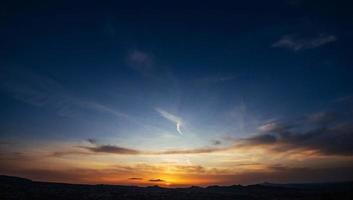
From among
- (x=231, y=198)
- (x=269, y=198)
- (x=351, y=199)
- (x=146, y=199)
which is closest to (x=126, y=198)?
(x=146, y=199)

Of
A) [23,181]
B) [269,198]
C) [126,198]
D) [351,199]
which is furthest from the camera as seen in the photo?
[23,181]

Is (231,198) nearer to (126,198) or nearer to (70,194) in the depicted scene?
(126,198)

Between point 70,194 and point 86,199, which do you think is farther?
point 70,194

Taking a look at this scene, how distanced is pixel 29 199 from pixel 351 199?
70.6 metres

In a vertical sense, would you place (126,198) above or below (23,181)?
below

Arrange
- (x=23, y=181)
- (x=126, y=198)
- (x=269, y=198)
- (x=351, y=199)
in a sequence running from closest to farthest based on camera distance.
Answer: (x=351, y=199) → (x=126, y=198) → (x=269, y=198) → (x=23, y=181)

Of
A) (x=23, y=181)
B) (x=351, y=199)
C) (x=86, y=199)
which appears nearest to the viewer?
(x=351, y=199)

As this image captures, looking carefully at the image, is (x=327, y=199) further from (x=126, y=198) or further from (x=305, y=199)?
(x=126, y=198)

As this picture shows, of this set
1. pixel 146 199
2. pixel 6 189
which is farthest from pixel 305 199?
pixel 6 189

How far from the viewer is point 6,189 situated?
3248 inches

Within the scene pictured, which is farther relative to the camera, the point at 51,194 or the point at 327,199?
the point at 51,194

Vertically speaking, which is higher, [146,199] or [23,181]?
[23,181]

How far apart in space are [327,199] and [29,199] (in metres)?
65.7

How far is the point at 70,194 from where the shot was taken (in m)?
82.7
